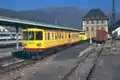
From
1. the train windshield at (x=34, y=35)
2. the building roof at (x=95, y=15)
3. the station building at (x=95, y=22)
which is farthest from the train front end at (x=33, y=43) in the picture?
the building roof at (x=95, y=15)

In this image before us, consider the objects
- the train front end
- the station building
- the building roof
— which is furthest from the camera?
the building roof

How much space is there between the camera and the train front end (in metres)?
26.6

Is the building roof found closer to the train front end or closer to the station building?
the station building

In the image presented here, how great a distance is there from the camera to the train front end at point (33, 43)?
2661 cm

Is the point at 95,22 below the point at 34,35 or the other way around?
the other way around

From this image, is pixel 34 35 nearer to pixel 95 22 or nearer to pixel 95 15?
pixel 95 22

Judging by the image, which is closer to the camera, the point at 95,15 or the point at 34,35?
the point at 34,35

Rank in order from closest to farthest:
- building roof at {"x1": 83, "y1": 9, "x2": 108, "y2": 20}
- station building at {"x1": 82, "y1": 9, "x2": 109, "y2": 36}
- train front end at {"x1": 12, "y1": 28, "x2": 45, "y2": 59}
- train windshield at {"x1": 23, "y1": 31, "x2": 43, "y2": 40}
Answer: train front end at {"x1": 12, "y1": 28, "x2": 45, "y2": 59} → train windshield at {"x1": 23, "y1": 31, "x2": 43, "y2": 40} → station building at {"x1": 82, "y1": 9, "x2": 109, "y2": 36} → building roof at {"x1": 83, "y1": 9, "x2": 108, "y2": 20}

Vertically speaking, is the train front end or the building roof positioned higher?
the building roof

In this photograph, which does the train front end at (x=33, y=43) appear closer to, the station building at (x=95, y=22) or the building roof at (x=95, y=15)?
the station building at (x=95, y=22)

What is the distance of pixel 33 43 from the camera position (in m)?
26.7

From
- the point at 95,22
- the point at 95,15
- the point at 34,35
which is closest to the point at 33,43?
the point at 34,35

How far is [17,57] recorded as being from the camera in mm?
29500

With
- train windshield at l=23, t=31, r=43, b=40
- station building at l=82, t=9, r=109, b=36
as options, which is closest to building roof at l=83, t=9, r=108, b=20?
station building at l=82, t=9, r=109, b=36
